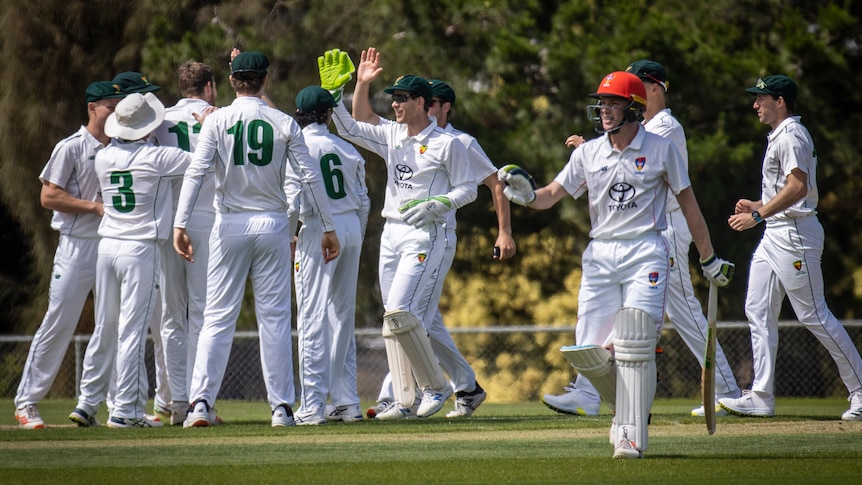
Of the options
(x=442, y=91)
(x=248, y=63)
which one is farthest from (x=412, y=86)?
(x=248, y=63)

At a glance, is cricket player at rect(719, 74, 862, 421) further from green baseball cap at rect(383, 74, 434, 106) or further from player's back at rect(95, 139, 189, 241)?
player's back at rect(95, 139, 189, 241)

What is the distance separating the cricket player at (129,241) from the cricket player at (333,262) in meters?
1.06

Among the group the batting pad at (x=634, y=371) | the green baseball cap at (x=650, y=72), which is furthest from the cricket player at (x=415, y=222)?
the batting pad at (x=634, y=371)

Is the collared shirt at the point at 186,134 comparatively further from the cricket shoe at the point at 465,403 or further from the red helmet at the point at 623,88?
the red helmet at the point at 623,88

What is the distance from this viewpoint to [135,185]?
28.6ft

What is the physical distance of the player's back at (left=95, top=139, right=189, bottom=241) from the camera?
8.70 meters

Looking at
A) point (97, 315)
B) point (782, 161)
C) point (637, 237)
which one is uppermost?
point (782, 161)

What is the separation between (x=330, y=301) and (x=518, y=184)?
121 inches

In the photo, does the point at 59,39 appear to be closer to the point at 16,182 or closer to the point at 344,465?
the point at 16,182

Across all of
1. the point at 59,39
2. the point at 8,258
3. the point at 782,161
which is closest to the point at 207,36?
the point at 59,39

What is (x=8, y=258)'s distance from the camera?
65.5 ft

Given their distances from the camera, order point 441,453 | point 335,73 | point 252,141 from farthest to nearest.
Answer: point 335,73, point 252,141, point 441,453

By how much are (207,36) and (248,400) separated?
482cm

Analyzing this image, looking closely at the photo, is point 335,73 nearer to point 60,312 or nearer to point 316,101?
point 316,101
